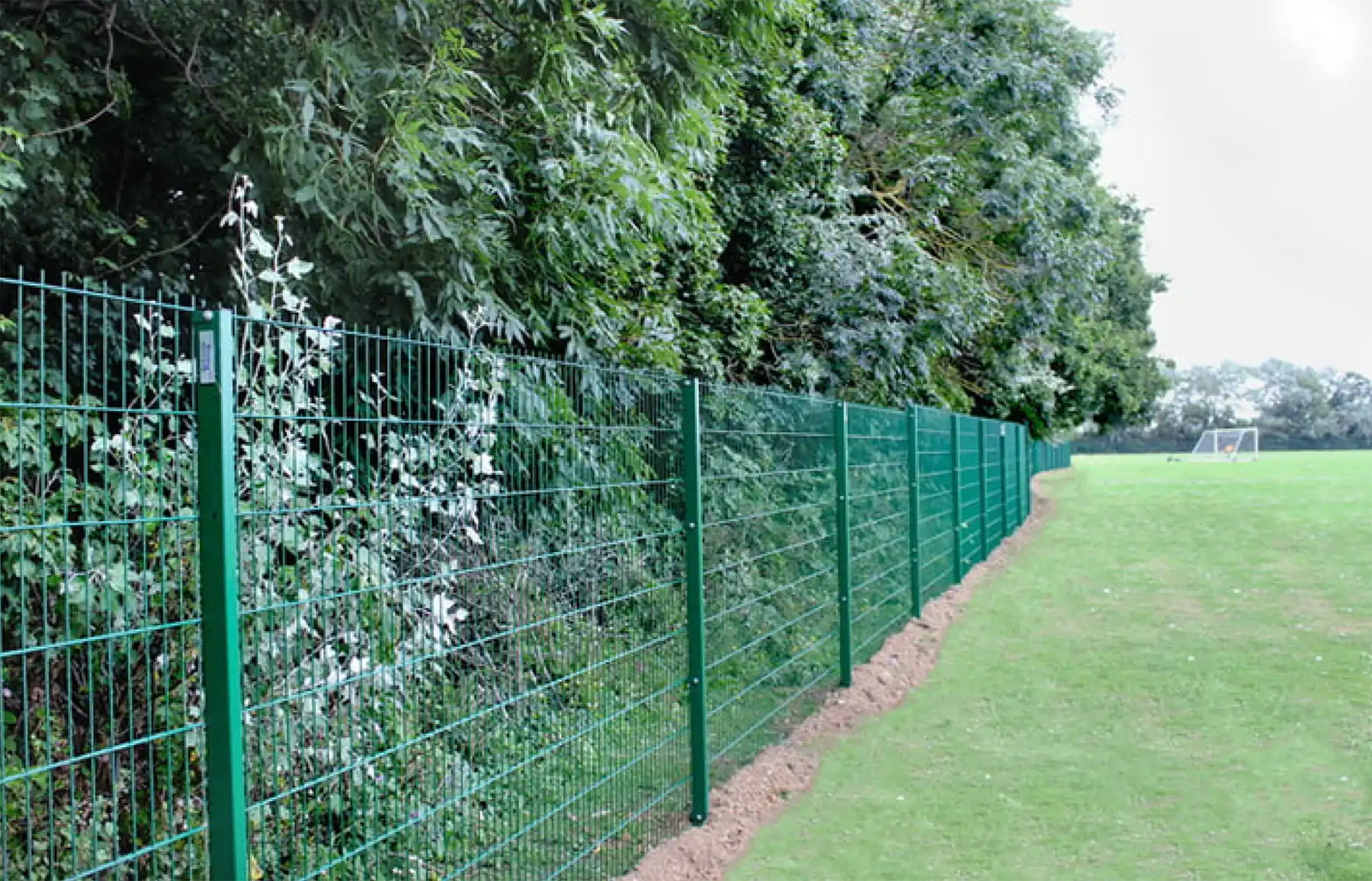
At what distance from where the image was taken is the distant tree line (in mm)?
105562

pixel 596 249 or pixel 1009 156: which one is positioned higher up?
pixel 1009 156

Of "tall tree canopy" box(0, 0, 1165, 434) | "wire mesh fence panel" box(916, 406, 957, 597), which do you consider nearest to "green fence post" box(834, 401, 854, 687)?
"tall tree canopy" box(0, 0, 1165, 434)

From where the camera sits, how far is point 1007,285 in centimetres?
1741

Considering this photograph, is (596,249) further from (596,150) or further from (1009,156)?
(1009,156)

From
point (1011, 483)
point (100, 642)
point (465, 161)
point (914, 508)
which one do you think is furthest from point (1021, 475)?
point (100, 642)

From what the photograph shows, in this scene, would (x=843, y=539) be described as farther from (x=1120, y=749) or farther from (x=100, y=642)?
(x=100, y=642)

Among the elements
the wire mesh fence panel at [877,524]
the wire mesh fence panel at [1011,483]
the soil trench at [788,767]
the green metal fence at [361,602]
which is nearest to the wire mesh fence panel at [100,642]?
the green metal fence at [361,602]

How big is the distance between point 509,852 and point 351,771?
3.23 ft

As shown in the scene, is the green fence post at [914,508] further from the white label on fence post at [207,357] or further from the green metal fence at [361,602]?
the white label on fence post at [207,357]

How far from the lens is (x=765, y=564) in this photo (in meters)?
6.64

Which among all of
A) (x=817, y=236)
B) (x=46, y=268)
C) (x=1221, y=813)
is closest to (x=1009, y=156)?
(x=817, y=236)

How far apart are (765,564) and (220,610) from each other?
440cm

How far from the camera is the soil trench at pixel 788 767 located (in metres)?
5.11

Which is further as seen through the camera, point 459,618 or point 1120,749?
point 1120,749
